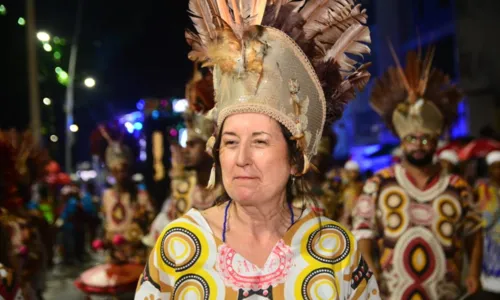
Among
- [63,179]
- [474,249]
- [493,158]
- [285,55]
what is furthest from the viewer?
[63,179]

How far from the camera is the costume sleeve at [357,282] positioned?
2297 mm

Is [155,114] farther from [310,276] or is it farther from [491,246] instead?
[310,276]

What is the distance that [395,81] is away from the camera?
5.50 meters

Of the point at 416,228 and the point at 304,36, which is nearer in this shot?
the point at 304,36

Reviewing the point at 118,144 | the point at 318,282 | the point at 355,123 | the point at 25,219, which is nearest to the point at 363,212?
the point at 318,282

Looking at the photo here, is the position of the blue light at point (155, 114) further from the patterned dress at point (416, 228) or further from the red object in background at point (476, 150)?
the patterned dress at point (416, 228)

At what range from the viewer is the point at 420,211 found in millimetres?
4887

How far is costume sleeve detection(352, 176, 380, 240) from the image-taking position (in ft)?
15.9

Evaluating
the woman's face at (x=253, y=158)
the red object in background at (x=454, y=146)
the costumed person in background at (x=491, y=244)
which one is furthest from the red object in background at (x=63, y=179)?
the woman's face at (x=253, y=158)

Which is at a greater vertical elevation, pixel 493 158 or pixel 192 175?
pixel 493 158

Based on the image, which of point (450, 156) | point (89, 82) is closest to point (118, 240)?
point (89, 82)

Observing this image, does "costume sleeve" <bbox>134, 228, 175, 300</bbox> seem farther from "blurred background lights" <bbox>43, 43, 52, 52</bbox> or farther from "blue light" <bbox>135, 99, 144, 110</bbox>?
"blue light" <bbox>135, 99, 144, 110</bbox>

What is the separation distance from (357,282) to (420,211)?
2.76 metres

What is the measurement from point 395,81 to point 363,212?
54.4 inches
